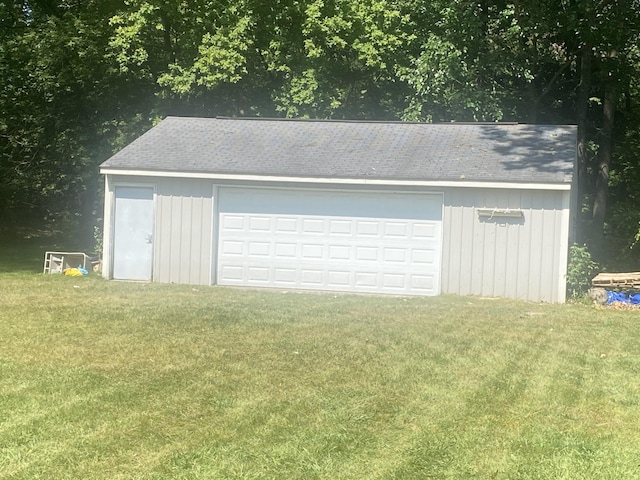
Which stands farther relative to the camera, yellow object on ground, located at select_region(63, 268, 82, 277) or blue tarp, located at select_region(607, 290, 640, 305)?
yellow object on ground, located at select_region(63, 268, 82, 277)

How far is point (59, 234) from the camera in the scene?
88.9ft

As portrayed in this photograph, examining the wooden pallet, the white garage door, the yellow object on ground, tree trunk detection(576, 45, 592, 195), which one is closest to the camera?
the wooden pallet

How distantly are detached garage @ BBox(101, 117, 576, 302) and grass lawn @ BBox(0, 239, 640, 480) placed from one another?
8.01ft

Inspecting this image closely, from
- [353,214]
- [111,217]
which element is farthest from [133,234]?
[353,214]

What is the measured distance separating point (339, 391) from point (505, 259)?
774cm

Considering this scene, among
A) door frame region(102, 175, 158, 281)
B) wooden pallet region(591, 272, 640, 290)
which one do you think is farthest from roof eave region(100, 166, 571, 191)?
wooden pallet region(591, 272, 640, 290)

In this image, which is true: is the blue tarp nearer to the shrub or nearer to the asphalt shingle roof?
the shrub

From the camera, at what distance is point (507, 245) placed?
1333 cm

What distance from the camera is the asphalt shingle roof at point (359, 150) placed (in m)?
13.7

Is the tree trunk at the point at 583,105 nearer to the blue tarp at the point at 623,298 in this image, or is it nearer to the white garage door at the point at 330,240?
the blue tarp at the point at 623,298

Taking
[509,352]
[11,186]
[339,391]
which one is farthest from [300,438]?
[11,186]

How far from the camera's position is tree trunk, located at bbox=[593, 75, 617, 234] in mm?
19875

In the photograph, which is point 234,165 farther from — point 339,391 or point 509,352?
point 339,391

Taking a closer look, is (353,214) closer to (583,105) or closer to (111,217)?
(111,217)
